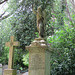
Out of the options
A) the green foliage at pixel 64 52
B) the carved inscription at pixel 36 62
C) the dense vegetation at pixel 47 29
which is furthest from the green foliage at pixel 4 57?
the carved inscription at pixel 36 62

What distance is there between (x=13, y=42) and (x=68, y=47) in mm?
3357

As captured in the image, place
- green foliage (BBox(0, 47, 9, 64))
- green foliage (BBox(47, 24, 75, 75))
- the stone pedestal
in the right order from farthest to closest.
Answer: green foliage (BBox(0, 47, 9, 64))
green foliage (BBox(47, 24, 75, 75))
the stone pedestal

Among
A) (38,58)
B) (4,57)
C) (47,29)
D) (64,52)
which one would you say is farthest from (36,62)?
(4,57)

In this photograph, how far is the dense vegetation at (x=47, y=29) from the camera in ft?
24.6

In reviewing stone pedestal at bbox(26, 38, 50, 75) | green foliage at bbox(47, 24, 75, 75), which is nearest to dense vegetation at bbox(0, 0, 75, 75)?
green foliage at bbox(47, 24, 75, 75)

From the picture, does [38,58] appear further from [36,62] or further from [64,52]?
[64,52]

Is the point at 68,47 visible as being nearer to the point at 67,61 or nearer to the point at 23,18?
the point at 67,61

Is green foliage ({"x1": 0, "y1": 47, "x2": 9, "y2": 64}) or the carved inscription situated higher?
the carved inscription

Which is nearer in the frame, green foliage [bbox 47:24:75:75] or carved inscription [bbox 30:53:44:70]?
carved inscription [bbox 30:53:44:70]

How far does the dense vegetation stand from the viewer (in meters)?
7.51

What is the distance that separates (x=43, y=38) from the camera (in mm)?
5133

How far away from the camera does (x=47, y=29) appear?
11414mm

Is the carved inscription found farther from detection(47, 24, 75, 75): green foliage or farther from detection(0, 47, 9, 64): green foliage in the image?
detection(0, 47, 9, 64): green foliage

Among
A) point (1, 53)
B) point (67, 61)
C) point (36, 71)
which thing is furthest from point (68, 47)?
point (1, 53)
